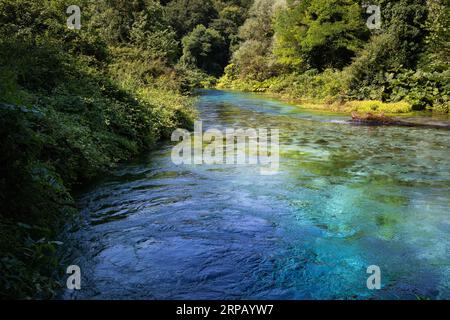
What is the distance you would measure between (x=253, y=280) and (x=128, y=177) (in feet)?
17.5

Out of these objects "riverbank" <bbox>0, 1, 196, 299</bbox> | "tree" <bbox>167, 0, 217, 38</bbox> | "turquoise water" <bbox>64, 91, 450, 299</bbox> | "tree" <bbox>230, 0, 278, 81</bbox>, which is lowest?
"turquoise water" <bbox>64, 91, 450, 299</bbox>

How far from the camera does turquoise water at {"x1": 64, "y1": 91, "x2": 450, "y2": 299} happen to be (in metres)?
5.13

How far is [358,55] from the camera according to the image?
93.7 ft

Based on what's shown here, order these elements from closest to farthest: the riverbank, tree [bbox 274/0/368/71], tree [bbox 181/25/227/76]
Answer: the riverbank < tree [bbox 274/0/368/71] < tree [bbox 181/25/227/76]

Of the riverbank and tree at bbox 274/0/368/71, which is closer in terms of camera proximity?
the riverbank

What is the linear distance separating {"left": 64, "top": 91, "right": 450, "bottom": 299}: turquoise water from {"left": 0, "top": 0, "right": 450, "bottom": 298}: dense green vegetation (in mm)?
674

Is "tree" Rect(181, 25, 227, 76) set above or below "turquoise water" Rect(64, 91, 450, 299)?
above

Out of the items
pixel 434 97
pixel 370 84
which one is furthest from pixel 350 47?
pixel 434 97

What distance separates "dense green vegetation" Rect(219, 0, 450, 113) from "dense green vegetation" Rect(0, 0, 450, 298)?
85 mm

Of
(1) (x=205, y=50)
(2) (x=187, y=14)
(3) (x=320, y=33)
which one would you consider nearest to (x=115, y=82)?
(3) (x=320, y=33)

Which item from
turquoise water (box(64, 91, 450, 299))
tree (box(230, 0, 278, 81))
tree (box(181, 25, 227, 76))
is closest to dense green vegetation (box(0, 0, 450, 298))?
tree (box(230, 0, 278, 81))

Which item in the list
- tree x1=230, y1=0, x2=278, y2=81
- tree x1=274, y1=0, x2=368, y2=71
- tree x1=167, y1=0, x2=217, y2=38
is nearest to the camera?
tree x1=274, y1=0, x2=368, y2=71

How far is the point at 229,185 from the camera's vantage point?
30.7 ft

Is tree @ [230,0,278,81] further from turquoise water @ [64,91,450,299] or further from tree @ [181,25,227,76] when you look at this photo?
turquoise water @ [64,91,450,299]
